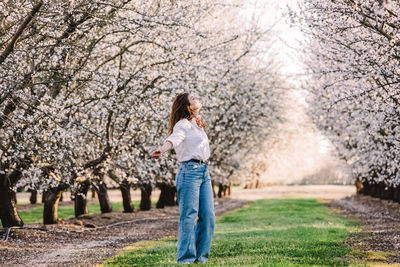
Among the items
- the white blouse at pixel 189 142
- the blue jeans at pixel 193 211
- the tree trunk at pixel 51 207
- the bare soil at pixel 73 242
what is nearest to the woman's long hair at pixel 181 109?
the white blouse at pixel 189 142

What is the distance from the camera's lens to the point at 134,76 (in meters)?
14.5

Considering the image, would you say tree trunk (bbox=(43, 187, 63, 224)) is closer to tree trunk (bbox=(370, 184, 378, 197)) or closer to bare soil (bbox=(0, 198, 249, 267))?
bare soil (bbox=(0, 198, 249, 267))

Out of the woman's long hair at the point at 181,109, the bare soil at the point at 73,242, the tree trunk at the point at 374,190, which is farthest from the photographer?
the tree trunk at the point at 374,190

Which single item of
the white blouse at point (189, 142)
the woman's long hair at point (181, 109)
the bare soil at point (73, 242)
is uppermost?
the woman's long hair at point (181, 109)

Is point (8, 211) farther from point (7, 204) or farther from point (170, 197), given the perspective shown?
point (170, 197)

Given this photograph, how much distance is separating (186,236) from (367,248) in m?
4.68

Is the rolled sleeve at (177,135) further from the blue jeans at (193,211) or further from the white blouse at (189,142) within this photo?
the blue jeans at (193,211)

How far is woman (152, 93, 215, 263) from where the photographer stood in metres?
7.81

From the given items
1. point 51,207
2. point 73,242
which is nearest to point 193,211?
point 73,242

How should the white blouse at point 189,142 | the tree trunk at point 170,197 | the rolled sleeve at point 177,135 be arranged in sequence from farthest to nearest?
the tree trunk at point 170,197 → the white blouse at point 189,142 → the rolled sleeve at point 177,135

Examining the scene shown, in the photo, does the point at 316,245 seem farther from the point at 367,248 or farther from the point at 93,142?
the point at 93,142

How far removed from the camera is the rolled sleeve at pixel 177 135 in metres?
7.73

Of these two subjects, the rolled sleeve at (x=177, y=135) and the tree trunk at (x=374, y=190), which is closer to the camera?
the rolled sleeve at (x=177, y=135)

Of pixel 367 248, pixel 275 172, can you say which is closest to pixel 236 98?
pixel 367 248
